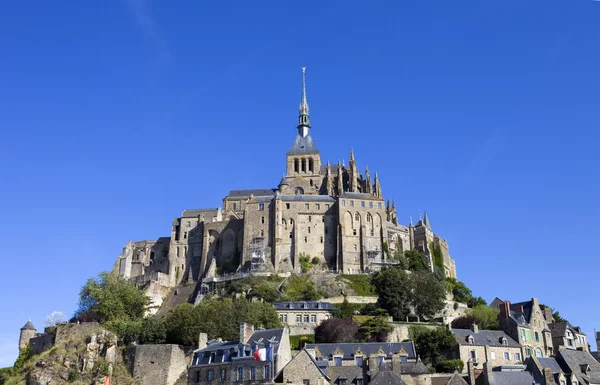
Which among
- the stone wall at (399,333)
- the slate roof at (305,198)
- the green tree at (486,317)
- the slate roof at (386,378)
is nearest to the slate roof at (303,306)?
the stone wall at (399,333)

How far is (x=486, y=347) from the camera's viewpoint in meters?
59.8

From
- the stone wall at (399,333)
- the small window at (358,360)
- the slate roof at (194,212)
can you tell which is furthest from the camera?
the slate roof at (194,212)

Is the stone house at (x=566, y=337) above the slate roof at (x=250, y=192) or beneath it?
beneath

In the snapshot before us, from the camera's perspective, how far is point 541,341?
6788 cm

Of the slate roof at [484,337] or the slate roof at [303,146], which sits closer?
the slate roof at [484,337]

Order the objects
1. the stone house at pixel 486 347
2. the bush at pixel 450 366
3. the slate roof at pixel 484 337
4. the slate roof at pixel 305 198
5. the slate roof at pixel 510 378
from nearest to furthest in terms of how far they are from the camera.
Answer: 1. the slate roof at pixel 510 378
2. the bush at pixel 450 366
3. the stone house at pixel 486 347
4. the slate roof at pixel 484 337
5. the slate roof at pixel 305 198

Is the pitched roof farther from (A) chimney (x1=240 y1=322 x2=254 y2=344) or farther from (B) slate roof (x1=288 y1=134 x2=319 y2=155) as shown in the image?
(B) slate roof (x1=288 y1=134 x2=319 y2=155)

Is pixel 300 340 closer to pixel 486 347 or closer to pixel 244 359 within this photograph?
pixel 244 359

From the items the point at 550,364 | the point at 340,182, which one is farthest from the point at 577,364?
the point at 340,182

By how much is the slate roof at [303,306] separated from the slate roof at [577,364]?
23.0 meters

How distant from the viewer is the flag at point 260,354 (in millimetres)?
49906

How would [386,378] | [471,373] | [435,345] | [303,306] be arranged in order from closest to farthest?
[386,378], [471,373], [435,345], [303,306]

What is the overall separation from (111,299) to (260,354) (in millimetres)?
29306

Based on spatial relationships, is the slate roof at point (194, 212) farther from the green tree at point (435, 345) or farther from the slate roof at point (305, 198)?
the green tree at point (435, 345)
